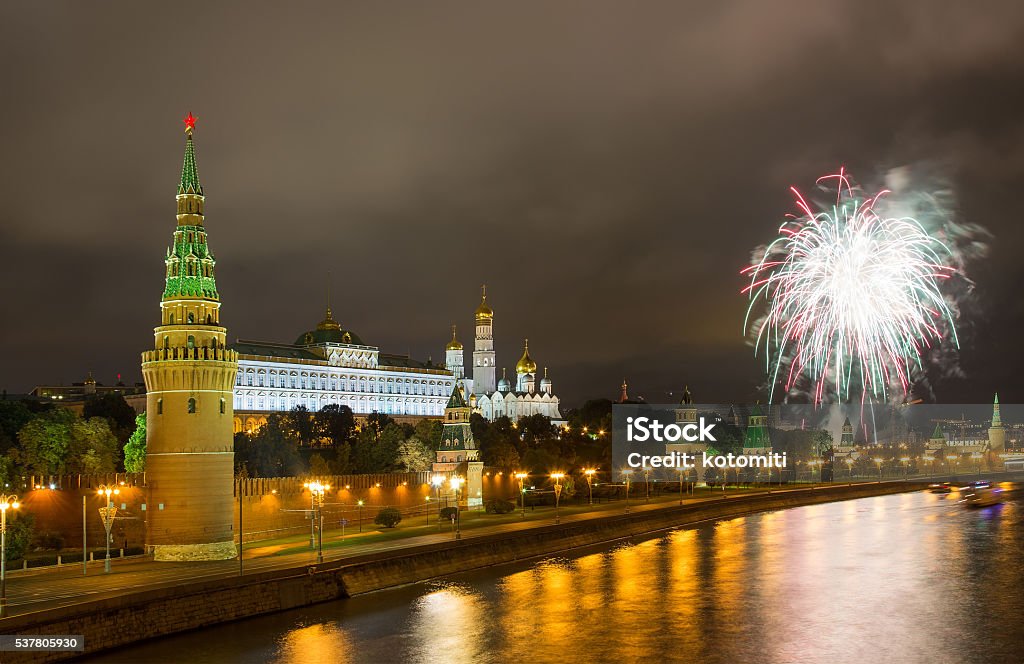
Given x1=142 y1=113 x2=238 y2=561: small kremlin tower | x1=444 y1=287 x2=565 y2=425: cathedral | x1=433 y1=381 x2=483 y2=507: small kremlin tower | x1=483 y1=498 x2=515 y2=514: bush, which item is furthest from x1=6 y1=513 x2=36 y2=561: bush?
x1=444 y1=287 x2=565 y2=425: cathedral

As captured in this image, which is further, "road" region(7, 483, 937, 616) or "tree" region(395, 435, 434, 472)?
"tree" region(395, 435, 434, 472)

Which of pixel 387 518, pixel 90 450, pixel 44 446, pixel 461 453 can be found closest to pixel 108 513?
pixel 44 446

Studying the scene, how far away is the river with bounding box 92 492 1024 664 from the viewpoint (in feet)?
109

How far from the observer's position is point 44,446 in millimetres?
60656

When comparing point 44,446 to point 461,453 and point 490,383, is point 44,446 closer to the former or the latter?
point 461,453

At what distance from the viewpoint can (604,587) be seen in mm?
46500

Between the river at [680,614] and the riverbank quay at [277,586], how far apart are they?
0.61 metres

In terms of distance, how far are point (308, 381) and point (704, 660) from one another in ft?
382

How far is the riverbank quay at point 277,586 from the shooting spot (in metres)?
31.5

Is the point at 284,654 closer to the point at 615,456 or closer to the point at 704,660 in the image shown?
the point at 704,660

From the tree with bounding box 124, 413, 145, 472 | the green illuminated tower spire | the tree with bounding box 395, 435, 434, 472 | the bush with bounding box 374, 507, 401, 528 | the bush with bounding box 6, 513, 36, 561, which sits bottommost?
the bush with bounding box 374, 507, 401, 528

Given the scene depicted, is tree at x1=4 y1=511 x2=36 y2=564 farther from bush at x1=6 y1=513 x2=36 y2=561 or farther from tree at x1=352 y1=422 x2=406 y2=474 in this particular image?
tree at x1=352 y1=422 x2=406 y2=474

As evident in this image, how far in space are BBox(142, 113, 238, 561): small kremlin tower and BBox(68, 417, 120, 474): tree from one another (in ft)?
49.7

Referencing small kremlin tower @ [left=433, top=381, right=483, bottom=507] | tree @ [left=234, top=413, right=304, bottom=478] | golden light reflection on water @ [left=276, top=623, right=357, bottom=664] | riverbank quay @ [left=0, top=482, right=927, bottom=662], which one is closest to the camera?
riverbank quay @ [left=0, top=482, right=927, bottom=662]
